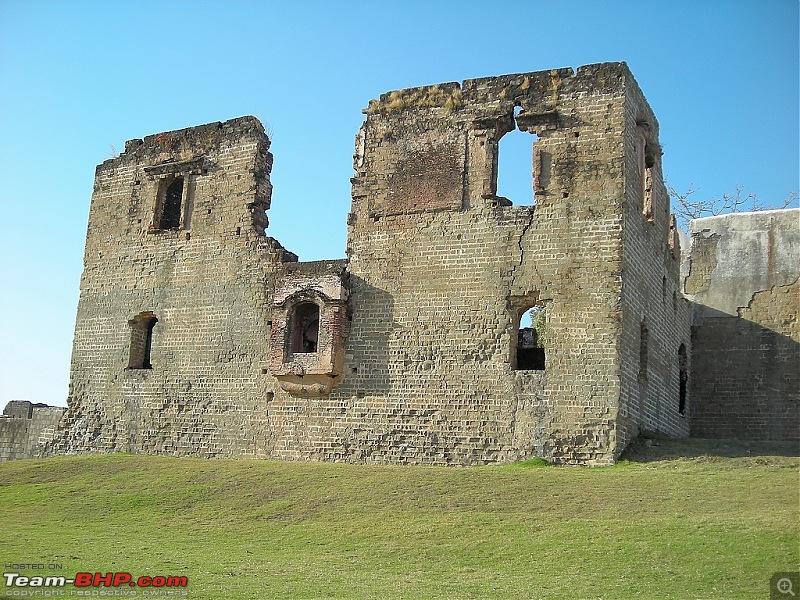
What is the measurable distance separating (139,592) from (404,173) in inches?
416

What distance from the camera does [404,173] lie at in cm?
1806

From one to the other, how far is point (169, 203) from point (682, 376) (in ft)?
39.1

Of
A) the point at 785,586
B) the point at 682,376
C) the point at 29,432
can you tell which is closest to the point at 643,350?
the point at 682,376

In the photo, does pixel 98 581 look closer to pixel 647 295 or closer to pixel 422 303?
pixel 422 303

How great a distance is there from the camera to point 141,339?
20594 millimetres

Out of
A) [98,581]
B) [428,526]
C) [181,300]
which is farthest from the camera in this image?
[181,300]

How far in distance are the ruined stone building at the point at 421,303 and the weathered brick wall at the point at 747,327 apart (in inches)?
38.3

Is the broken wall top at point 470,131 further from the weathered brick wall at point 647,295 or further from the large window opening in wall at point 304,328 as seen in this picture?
the large window opening in wall at point 304,328

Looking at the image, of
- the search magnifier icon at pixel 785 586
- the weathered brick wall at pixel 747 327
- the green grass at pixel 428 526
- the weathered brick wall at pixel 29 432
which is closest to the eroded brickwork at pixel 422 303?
the weathered brick wall at pixel 29 432

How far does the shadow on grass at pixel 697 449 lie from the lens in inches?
600

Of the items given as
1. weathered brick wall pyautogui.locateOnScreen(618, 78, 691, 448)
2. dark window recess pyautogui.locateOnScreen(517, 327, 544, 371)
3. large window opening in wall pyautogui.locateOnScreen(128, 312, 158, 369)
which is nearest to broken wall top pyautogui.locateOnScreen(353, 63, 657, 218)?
weathered brick wall pyautogui.locateOnScreen(618, 78, 691, 448)

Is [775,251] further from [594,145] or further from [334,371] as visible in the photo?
[334,371]

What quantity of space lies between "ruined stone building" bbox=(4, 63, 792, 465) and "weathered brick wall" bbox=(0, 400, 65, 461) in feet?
1.69

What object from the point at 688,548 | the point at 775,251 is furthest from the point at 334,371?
the point at 775,251
